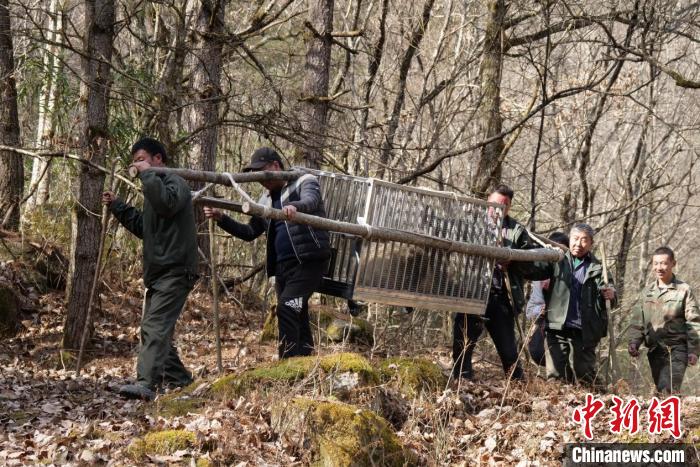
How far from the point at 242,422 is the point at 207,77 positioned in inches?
Result: 277

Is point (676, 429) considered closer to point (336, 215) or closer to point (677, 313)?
point (677, 313)

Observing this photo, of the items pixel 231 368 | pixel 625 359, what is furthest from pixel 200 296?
pixel 625 359

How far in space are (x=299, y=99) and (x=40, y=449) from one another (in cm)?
669

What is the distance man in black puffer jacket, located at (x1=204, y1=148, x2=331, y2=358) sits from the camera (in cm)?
759

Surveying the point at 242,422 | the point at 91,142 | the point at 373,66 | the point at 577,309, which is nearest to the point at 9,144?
the point at 91,142

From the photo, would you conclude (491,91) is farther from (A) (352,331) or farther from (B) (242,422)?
(B) (242,422)

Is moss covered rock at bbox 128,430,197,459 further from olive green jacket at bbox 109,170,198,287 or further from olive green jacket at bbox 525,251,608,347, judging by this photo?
olive green jacket at bbox 525,251,608,347

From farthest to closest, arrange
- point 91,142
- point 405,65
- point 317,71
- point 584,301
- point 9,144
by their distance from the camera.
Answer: point 405,65, point 9,144, point 317,71, point 91,142, point 584,301

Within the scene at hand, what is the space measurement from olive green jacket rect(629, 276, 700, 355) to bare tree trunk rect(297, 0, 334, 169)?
15.0ft

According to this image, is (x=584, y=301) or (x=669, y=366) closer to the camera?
(x=584, y=301)

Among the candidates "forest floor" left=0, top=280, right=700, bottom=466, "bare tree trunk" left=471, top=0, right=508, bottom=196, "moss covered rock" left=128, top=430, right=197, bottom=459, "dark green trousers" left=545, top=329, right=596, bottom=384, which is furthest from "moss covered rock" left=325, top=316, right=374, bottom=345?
"moss covered rock" left=128, top=430, right=197, bottom=459

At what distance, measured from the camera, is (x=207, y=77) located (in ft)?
39.4

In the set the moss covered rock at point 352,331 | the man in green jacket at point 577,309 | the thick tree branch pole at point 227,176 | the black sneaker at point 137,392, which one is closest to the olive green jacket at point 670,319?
the man in green jacket at point 577,309

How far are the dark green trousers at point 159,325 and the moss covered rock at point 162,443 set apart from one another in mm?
1417
